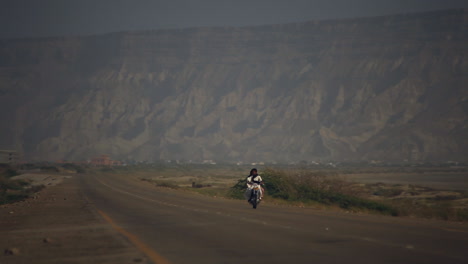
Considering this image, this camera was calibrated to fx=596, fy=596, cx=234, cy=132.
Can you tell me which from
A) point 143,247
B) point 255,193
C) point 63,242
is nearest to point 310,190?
point 255,193

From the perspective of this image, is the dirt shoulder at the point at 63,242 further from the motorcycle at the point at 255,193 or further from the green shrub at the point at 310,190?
the green shrub at the point at 310,190

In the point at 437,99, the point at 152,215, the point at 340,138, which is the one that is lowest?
the point at 152,215

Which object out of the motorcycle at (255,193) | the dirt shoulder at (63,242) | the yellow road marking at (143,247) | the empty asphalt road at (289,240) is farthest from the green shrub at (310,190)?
the yellow road marking at (143,247)

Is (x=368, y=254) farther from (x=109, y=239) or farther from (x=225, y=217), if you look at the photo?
(x=225, y=217)

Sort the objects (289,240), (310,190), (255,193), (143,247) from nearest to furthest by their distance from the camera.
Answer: (143,247) → (289,240) → (255,193) → (310,190)

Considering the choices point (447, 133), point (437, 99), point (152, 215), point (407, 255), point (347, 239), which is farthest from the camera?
point (437, 99)

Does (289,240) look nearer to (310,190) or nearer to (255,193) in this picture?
(255,193)

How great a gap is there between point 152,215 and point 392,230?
968 centimetres

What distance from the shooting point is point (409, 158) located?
582 feet

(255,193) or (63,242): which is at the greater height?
(255,193)

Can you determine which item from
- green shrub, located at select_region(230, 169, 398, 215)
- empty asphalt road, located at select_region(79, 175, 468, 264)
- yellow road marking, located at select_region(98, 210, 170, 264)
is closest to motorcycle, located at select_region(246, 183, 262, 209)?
empty asphalt road, located at select_region(79, 175, 468, 264)

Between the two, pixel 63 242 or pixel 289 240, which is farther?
pixel 63 242

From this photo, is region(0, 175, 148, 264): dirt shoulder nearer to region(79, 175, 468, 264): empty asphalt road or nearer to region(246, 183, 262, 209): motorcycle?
region(79, 175, 468, 264): empty asphalt road

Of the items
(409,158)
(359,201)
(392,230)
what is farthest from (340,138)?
(392,230)
